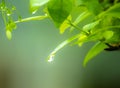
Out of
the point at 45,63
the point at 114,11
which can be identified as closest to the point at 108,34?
the point at 114,11

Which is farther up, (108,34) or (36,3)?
(36,3)

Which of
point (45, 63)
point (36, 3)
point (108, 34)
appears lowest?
point (45, 63)

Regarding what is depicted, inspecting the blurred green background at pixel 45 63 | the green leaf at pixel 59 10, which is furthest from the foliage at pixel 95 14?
the blurred green background at pixel 45 63

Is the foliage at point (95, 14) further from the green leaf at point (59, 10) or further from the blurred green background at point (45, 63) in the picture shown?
the blurred green background at point (45, 63)

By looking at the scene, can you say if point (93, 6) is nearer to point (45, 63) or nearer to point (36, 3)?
point (36, 3)

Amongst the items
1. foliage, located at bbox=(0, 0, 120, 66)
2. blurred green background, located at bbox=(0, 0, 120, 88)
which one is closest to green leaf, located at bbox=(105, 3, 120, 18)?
foliage, located at bbox=(0, 0, 120, 66)

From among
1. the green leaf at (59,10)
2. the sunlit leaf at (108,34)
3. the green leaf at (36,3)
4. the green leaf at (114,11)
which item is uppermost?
the green leaf at (36,3)
